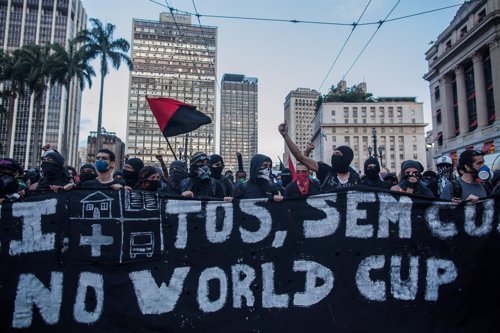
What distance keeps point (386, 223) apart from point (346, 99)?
308ft

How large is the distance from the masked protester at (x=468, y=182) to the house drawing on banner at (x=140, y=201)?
3114 mm

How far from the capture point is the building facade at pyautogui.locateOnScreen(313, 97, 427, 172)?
89.7 metres

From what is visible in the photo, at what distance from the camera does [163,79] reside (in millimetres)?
99688

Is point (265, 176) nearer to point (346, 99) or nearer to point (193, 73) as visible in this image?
point (346, 99)

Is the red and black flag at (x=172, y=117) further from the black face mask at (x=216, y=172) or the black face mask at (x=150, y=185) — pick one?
the black face mask at (x=150, y=185)

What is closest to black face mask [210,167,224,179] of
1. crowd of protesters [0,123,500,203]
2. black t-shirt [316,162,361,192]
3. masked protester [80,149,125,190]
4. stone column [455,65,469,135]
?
crowd of protesters [0,123,500,203]

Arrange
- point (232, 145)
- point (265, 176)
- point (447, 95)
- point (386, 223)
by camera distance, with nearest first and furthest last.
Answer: point (386, 223) → point (265, 176) → point (447, 95) → point (232, 145)

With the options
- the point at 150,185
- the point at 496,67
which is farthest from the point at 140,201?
the point at 496,67

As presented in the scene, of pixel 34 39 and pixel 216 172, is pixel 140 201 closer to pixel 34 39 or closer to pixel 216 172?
pixel 216 172

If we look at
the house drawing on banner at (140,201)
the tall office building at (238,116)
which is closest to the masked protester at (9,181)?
the house drawing on banner at (140,201)

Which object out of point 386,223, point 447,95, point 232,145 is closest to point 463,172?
point 386,223

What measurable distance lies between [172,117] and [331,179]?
114 inches

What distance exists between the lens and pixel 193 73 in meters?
102

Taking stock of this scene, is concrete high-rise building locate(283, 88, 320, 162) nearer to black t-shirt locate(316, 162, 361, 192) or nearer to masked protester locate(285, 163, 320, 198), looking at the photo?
masked protester locate(285, 163, 320, 198)
